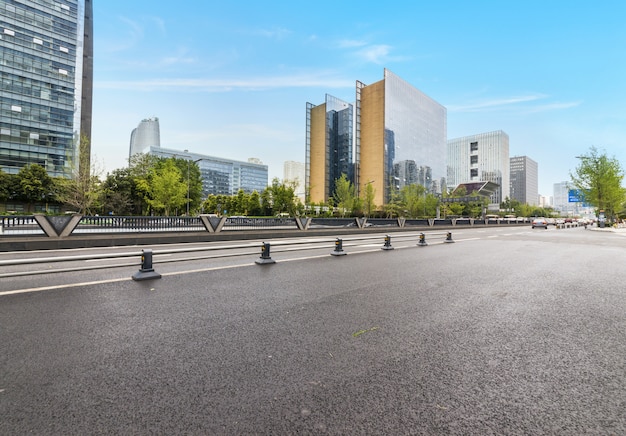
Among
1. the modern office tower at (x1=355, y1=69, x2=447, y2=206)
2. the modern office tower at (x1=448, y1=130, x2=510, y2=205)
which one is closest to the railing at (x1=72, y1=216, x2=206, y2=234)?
the modern office tower at (x1=355, y1=69, x2=447, y2=206)

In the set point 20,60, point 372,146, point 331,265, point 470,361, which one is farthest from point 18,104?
point 470,361

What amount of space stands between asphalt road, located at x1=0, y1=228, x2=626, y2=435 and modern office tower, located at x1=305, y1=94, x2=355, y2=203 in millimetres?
98125

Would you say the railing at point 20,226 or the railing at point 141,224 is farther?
the railing at point 141,224

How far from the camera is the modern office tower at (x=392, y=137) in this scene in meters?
93.2

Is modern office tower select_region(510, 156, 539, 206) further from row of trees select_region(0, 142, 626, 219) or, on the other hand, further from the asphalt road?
the asphalt road

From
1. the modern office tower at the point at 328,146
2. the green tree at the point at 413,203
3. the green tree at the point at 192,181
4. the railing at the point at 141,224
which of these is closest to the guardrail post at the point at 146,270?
the railing at the point at 141,224

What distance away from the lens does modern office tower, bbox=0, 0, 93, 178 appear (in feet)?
233

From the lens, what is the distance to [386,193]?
3686 inches

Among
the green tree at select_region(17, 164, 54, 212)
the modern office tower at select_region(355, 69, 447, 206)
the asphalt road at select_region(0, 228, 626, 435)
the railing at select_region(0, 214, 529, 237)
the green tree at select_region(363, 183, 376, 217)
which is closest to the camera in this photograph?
the asphalt road at select_region(0, 228, 626, 435)

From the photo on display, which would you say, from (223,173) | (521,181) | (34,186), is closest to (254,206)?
(34,186)

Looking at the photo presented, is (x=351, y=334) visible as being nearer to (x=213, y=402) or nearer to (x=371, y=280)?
(x=213, y=402)

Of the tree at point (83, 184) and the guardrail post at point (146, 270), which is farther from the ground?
the tree at point (83, 184)

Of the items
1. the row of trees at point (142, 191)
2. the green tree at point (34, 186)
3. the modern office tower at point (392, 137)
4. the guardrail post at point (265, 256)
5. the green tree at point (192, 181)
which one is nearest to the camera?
the guardrail post at point (265, 256)

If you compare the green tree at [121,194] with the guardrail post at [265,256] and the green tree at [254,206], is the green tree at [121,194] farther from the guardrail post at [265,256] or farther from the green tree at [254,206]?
the guardrail post at [265,256]
